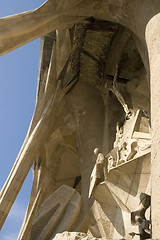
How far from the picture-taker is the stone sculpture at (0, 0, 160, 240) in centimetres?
534

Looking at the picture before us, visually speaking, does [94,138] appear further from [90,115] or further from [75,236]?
[75,236]

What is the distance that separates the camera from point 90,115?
369 inches

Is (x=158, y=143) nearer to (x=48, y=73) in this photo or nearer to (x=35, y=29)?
(x=35, y=29)

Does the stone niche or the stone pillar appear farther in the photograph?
the stone niche

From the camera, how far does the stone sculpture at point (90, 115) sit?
5.34 m

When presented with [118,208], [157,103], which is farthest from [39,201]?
[157,103]

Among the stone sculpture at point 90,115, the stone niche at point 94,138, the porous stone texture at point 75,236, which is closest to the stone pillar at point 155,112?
the stone sculpture at point 90,115

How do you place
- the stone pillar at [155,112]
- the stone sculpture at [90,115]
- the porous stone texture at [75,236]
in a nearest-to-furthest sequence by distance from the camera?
the stone pillar at [155,112], the porous stone texture at [75,236], the stone sculpture at [90,115]

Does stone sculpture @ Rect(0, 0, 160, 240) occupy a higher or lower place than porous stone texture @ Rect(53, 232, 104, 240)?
higher

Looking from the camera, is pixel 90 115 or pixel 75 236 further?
pixel 90 115

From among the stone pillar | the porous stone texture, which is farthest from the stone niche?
the stone pillar

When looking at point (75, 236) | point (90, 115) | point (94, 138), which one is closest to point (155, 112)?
point (75, 236)

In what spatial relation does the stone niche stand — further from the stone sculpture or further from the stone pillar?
the stone pillar

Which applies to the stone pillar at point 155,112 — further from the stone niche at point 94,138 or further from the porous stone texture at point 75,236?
the stone niche at point 94,138
